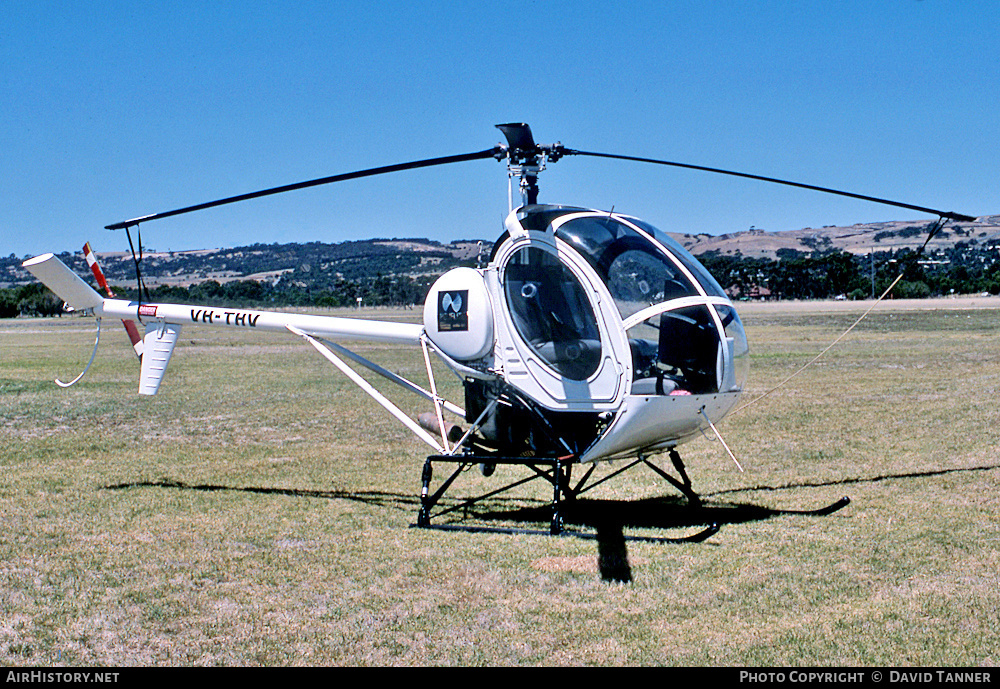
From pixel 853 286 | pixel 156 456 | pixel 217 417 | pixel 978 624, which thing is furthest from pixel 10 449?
pixel 853 286

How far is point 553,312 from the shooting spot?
7.77 metres

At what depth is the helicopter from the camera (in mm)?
7219

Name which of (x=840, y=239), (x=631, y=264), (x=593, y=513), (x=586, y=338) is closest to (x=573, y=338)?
(x=586, y=338)

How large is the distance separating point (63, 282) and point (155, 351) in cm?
127

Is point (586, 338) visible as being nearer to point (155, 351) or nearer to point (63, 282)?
point (155, 351)

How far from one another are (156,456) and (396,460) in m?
3.15

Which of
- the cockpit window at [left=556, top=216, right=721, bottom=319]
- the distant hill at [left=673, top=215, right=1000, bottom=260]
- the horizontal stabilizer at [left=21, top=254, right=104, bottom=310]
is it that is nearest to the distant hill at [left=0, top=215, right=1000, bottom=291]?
the horizontal stabilizer at [left=21, top=254, right=104, bottom=310]

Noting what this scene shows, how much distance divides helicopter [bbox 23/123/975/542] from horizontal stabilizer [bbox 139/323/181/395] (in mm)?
2078

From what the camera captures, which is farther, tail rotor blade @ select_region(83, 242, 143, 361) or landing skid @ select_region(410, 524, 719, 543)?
tail rotor blade @ select_region(83, 242, 143, 361)

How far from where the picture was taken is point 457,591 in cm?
630

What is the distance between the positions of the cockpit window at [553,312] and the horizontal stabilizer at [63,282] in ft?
17.4

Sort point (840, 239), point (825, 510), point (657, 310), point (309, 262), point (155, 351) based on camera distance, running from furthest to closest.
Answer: point (840, 239) → point (309, 262) → point (155, 351) → point (825, 510) → point (657, 310)

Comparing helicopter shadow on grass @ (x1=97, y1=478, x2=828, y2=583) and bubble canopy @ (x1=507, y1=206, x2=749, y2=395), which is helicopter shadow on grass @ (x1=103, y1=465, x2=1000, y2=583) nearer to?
helicopter shadow on grass @ (x1=97, y1=478, x2=828, y2=583)

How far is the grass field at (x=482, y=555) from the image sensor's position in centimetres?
528
